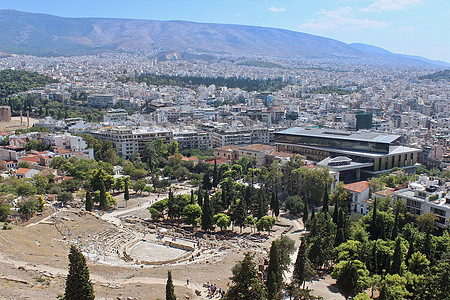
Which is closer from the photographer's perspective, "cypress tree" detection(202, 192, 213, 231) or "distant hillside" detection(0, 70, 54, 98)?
"cypress tree" detection(202, 192, 213, 231)

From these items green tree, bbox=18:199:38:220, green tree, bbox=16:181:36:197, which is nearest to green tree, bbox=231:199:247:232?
green tree, bbox=18:199:38:220

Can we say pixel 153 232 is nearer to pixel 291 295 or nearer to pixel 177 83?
pixel 291 295

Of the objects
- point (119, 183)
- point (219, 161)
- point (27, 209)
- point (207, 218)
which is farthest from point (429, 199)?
point (27, 209)

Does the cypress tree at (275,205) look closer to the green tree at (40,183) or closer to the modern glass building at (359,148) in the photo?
the modern glass building at (359,148)

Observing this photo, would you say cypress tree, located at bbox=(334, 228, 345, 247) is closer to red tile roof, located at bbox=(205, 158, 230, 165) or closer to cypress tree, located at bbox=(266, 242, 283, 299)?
cypress tree, located at bbox=(266, 242, 283, 299)

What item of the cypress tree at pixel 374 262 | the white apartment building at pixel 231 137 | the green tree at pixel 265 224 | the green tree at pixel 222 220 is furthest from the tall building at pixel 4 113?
the cypress tree at pixel 374 262

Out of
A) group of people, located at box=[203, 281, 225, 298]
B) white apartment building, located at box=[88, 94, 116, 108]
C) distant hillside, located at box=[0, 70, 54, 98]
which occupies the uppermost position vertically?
distant hillside, located at box=[0, 70, 54, 98]

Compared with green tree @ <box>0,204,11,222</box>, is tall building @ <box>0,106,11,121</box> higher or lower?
higher

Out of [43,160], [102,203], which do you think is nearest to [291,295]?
[102,203]

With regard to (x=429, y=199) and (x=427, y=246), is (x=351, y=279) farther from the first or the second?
Result: (x=429, y=199)
